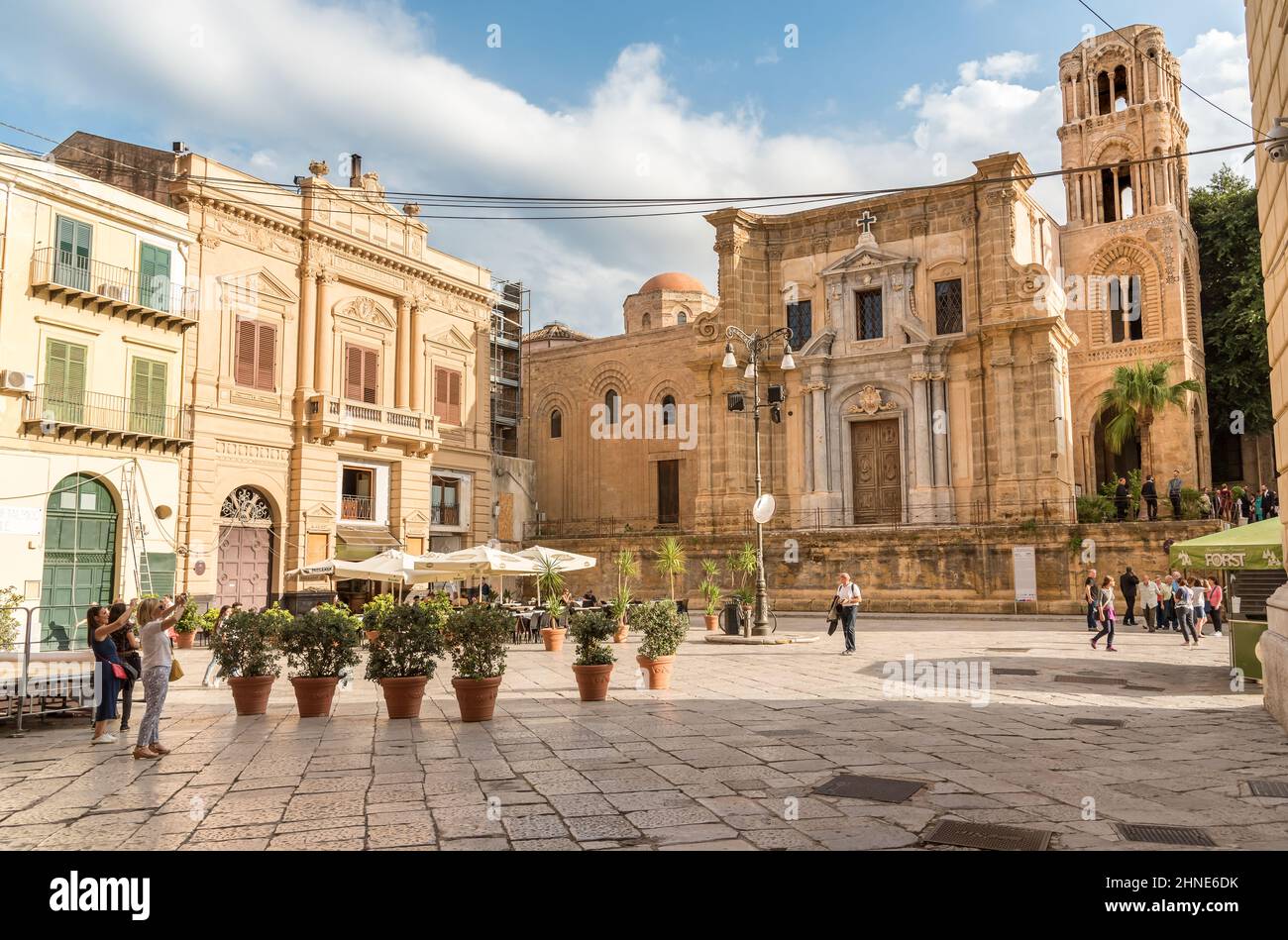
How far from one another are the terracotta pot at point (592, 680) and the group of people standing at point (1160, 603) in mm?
9713

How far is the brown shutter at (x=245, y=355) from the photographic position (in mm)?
24406

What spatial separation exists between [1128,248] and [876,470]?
1389 centimetres

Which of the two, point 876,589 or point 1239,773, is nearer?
point 1239,773

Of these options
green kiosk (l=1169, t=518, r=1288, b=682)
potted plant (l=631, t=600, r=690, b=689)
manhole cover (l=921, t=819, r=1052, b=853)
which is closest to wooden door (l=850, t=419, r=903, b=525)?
green kiosk (l=1169, t=518, r=1288, b=682)

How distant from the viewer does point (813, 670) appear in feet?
44.4

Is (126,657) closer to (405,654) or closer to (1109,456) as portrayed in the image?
(405,654)

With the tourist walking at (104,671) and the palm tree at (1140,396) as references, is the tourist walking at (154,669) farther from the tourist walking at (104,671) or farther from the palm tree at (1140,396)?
the palm tree at (1140,396)

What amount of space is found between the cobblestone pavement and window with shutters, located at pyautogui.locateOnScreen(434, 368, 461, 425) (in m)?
19.0

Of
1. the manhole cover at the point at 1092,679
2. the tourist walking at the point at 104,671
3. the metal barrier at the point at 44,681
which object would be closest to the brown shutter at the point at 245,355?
the metal barrier at the point at 44,681

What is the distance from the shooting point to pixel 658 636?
452 inches

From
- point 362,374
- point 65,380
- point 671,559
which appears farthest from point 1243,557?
point 362,374

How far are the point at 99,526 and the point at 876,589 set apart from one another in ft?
63.9
